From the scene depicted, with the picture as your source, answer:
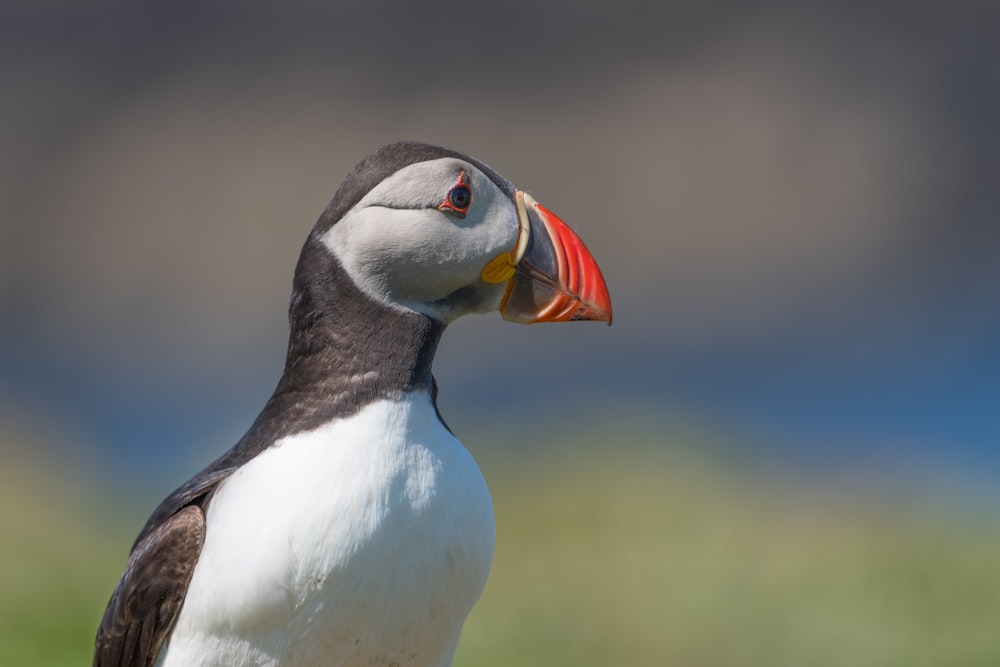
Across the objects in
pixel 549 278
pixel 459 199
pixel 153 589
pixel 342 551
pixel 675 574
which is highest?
pixel 459 199

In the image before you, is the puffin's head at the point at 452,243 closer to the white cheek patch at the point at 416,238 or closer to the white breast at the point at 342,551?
the white cheek patch at the point at 416,238

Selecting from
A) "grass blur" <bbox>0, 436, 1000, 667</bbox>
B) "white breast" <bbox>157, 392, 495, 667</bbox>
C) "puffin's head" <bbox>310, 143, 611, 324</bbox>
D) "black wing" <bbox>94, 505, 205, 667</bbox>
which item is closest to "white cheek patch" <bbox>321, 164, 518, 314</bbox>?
"puffin's head" <bbox>310, 143, 611, 324</bbox>

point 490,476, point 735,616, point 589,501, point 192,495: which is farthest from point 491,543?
point 490,476

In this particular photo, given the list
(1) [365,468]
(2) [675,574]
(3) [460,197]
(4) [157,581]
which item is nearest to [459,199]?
(3) [460,197]

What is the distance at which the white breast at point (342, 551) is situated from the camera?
2.32 meters

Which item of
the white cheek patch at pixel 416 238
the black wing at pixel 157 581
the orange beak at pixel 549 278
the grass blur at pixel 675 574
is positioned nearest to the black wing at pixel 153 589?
the black wing at pixel 157 581

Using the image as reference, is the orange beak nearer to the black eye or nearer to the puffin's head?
the puffin's head

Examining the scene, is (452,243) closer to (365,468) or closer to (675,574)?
(365,468)

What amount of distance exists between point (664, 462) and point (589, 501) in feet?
1.72

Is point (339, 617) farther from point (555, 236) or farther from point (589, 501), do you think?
point (589, 501)

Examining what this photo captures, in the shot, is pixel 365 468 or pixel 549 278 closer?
pixel 365 468

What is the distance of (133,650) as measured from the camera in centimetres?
259

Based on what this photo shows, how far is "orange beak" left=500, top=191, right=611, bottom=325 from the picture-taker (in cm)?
257

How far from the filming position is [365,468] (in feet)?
7.72
